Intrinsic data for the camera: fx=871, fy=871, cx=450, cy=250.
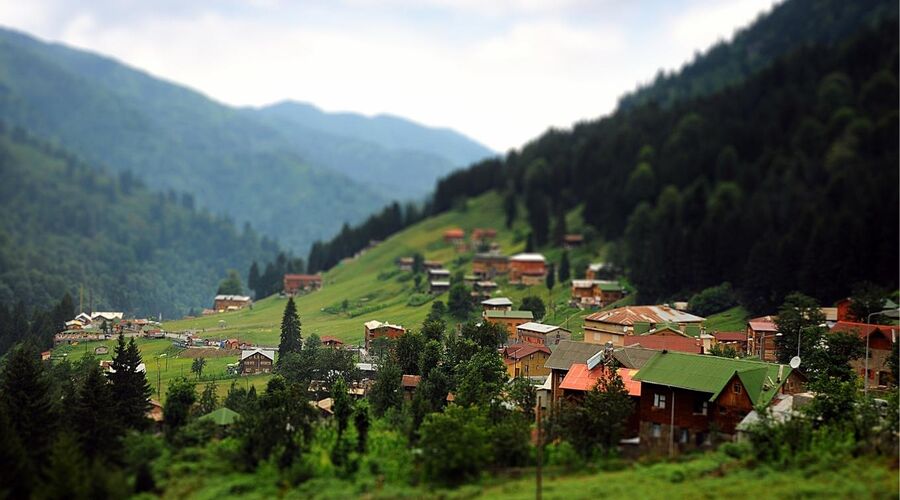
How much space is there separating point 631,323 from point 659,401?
84.8 feet

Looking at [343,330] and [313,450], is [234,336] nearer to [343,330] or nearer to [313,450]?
[343,330]

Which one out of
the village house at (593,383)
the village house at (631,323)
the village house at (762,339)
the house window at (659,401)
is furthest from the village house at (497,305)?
the house window at (659,401)

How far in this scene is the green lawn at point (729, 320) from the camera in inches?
2857

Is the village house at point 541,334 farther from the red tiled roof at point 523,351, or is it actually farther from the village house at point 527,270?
the village house at point 527,270

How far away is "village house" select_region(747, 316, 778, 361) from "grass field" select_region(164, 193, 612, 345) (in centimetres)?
1664

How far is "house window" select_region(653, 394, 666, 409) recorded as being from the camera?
43406 mm

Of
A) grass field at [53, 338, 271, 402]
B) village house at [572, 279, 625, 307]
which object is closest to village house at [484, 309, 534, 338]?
village house at [572, 279, 625, 307]

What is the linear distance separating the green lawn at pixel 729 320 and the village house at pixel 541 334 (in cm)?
1212

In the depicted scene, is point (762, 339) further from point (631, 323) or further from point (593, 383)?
point (593, 383)

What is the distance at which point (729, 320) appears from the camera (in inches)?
2980

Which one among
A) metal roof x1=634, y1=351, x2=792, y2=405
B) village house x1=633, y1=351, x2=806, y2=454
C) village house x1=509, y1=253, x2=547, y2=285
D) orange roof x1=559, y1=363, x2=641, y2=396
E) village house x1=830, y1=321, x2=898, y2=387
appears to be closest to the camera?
village house x1=633, y1=351, x2=806, y2=454

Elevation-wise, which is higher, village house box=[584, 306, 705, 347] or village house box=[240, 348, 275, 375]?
village house box=[584, 306, 705, 347]

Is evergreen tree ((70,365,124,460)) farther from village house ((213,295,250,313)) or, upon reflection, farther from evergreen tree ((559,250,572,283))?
evergreen tree ((559,250,572,283))

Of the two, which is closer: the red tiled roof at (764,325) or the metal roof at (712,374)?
the metal roof at (712,374)
